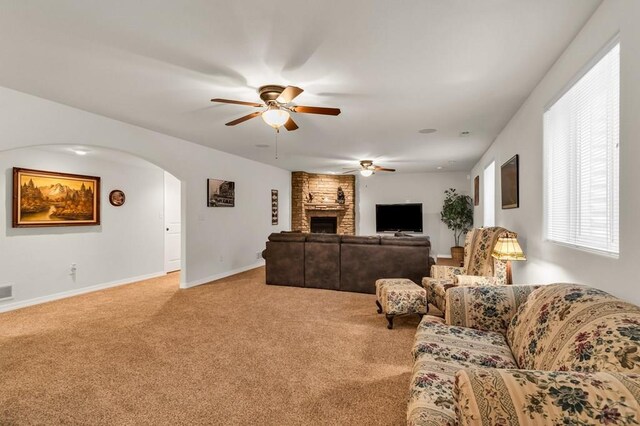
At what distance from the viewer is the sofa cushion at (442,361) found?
127cm

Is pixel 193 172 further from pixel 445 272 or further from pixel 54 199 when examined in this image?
pixel 445 272

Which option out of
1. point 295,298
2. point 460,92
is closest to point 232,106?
point 460,92

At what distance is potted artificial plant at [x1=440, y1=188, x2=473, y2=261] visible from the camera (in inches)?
328

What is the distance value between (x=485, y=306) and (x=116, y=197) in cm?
591

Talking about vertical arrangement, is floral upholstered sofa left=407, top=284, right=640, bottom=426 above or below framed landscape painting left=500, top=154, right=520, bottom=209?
below

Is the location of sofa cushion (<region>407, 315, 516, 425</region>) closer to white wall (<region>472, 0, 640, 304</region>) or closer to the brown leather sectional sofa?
white wall (<region>472, 0, 640, 304</region>)

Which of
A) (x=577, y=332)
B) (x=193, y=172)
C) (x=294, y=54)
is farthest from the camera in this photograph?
(x=193, y=172)

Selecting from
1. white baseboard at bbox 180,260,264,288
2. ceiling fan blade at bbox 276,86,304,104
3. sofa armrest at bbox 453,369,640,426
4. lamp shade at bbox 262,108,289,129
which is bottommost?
white baseboard at bbox 180,260,264,288

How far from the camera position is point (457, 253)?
8016 mm

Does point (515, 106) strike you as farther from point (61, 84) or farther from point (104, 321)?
point (104, 321)

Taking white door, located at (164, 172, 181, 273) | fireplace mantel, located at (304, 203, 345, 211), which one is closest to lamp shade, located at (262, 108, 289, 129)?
white door, located at (164, 172, 181, 273)

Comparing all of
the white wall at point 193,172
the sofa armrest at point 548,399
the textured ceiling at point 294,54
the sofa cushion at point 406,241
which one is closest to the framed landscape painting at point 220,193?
the white wall at point 193,172

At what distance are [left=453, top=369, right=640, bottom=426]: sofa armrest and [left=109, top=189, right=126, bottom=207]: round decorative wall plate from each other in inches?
244

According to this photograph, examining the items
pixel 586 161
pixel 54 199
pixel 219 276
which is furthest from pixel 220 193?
pixel 586 161
